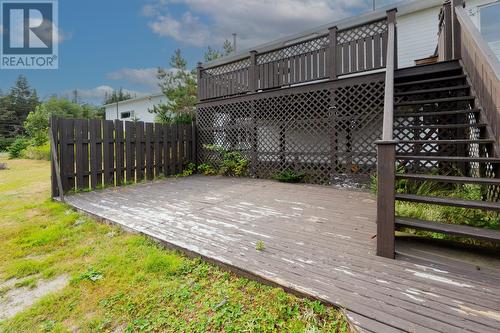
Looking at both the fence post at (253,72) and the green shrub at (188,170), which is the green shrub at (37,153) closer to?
the green shrub at (188,170)

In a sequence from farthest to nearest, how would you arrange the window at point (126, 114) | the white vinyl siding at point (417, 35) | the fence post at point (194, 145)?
the window at point (126, 114)
the fence post at point (194, 145)
the white vinyl siding at point (417, 35)

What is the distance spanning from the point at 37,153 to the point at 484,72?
17780 mm

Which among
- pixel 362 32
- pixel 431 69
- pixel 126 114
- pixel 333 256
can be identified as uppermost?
pixel 126 114

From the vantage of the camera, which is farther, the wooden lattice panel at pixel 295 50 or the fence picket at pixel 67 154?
the wooden lattice panel at pixel 295 50

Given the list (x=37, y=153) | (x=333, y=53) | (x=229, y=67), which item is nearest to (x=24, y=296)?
(x=333, y=53)

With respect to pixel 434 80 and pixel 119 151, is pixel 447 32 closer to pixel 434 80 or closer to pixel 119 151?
pixel 434 80

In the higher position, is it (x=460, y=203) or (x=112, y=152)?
(x=112, y=152)

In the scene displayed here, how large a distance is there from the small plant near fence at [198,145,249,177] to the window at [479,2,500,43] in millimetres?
7865

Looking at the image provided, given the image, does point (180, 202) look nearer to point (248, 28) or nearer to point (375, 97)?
point (375, 97)

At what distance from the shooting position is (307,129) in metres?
6.22

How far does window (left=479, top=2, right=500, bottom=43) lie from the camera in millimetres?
7207

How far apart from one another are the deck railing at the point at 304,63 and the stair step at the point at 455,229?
13.0 ft

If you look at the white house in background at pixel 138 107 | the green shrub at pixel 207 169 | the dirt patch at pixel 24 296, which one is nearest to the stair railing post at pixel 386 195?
the dirt patch at pixel 24 296

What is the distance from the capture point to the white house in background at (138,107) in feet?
58.7
